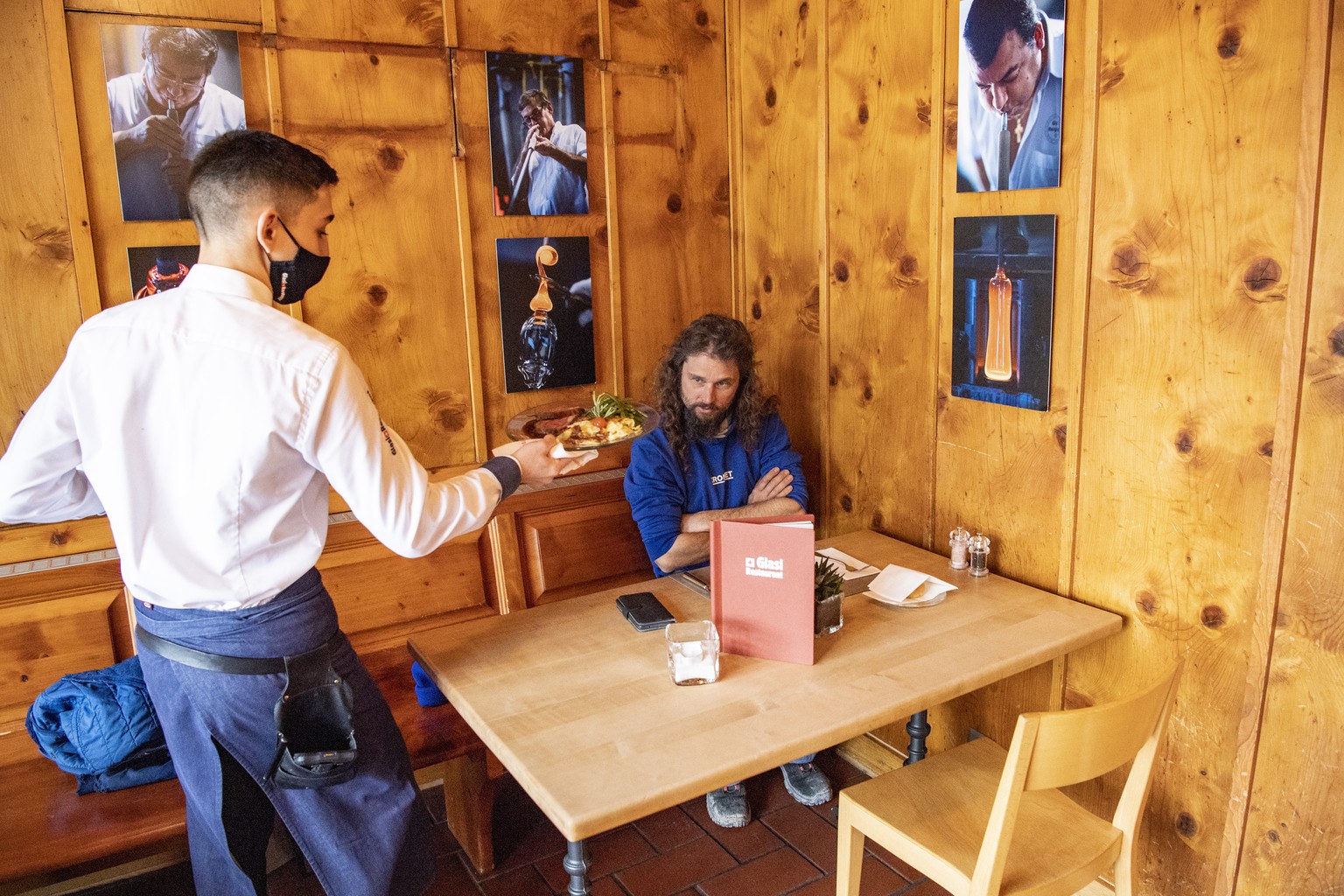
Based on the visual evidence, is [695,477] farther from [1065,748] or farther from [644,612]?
[1065,748]

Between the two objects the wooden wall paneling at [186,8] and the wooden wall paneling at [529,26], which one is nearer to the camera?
the wooden wall paneling at [186,8]

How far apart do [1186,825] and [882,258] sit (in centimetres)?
172

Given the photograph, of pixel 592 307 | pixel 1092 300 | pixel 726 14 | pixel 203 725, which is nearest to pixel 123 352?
pixel 203 725

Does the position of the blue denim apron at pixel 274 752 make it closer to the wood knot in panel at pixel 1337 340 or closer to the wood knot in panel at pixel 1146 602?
the wood knot in panel at pixel 1146 602

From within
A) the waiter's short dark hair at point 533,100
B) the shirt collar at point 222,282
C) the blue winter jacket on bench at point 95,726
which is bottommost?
the blue winter jacket on bench at point 95,726

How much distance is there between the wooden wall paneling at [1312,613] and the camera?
1.87 metres

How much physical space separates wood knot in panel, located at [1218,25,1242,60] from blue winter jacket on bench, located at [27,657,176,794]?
2694 millimetres

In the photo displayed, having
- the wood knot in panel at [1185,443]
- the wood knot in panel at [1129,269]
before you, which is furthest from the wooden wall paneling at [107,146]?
the wood knot in panel at [1185,443]

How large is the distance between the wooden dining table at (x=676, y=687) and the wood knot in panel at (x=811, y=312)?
3.54 ft

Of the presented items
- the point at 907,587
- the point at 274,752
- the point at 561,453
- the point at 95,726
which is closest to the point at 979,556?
the point at 907,587

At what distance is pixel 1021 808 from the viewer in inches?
82.6

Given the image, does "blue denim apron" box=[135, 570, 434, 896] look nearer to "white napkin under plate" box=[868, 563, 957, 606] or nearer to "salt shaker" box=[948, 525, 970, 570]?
"white napkin under plate" box=[868, 563, 957, 606]

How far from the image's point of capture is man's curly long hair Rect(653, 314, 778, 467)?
2992mm

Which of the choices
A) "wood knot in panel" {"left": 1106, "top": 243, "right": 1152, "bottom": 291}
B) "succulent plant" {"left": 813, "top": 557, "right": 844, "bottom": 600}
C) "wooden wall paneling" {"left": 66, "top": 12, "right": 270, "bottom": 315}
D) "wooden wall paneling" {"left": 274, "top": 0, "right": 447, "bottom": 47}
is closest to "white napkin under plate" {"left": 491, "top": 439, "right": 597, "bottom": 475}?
"succulent plant" {"left": 813, "top": 557, "right": 844, "bottom": 600}
